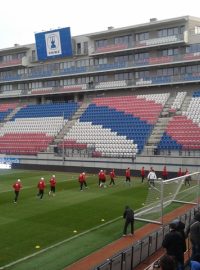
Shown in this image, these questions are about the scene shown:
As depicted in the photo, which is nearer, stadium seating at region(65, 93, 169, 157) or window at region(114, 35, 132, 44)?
stadium seating at region(65, 93, 169, 157)

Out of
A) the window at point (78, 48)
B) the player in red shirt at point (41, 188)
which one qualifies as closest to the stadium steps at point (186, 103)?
the window at point (78, 48)

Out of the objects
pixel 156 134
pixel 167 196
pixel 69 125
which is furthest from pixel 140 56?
pixel 167 196

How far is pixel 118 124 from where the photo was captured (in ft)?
149

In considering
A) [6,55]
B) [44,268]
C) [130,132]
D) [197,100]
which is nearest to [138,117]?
[130,132]

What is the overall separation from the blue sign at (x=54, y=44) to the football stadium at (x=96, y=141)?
0.46ft

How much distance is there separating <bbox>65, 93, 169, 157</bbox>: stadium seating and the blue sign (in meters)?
9.23

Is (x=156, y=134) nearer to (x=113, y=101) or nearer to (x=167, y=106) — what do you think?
(x=167, y=106)

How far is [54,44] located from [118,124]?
17247mm

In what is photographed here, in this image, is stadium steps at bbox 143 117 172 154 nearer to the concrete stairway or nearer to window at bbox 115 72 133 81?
window at bbox 115 72 133 81

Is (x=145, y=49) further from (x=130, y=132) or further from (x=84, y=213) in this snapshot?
(x=84, y=213)

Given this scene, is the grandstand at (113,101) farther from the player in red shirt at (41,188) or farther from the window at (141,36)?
the player in red shirt at (41,188)

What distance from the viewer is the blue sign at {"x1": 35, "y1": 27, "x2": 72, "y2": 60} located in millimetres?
54000

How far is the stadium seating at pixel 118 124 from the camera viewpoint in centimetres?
4172

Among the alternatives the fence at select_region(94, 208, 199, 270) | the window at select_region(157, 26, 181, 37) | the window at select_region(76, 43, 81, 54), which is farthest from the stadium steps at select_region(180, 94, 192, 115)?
the fence at select_region(94, 208, 199, 270)
